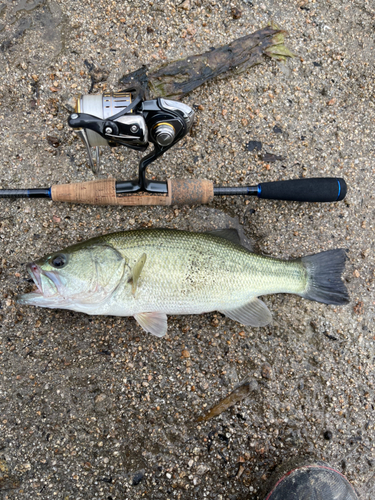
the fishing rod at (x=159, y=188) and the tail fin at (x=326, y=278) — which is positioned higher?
the fishing rod at (x=159, y=188)

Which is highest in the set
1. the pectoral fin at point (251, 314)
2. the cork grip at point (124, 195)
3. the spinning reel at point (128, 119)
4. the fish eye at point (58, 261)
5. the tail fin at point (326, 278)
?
the spinning reel at point (128, 119)

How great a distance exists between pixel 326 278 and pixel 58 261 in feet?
6.40

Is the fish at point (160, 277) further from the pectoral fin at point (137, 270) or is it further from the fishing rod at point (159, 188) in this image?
the fishing rod at point (159, 188)

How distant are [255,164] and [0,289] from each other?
2.26 m

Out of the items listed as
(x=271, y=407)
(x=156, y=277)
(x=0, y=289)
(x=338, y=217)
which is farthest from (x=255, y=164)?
(x=0, y=289)

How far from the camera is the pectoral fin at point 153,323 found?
2350mm

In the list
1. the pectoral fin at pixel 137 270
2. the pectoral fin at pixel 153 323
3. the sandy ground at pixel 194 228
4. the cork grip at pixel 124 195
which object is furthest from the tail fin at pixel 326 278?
the pectoral fin at pixel 137 270

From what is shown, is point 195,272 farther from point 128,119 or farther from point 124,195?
point 128,119

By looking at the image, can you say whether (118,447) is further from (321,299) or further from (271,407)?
(321,299)

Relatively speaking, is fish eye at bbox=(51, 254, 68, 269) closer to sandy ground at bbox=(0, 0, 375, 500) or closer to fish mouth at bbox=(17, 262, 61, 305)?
fish mouth at bbox=(17, 262, 61, 305)

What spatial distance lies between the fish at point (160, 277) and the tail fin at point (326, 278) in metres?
0.08

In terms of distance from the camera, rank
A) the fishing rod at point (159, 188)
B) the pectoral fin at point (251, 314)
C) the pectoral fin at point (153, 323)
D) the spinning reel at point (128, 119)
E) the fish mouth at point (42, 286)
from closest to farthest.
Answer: the spinning reel at point (128, 119)
the fishing rod at point (159, 188)
the fish mouth at point (42, 286)
the pectoral fin at point (153, 323)
the pectoral fin at point (251, 314)

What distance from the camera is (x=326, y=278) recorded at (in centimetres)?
254

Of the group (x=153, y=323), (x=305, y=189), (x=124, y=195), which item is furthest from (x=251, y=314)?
(x=124, y=195)
